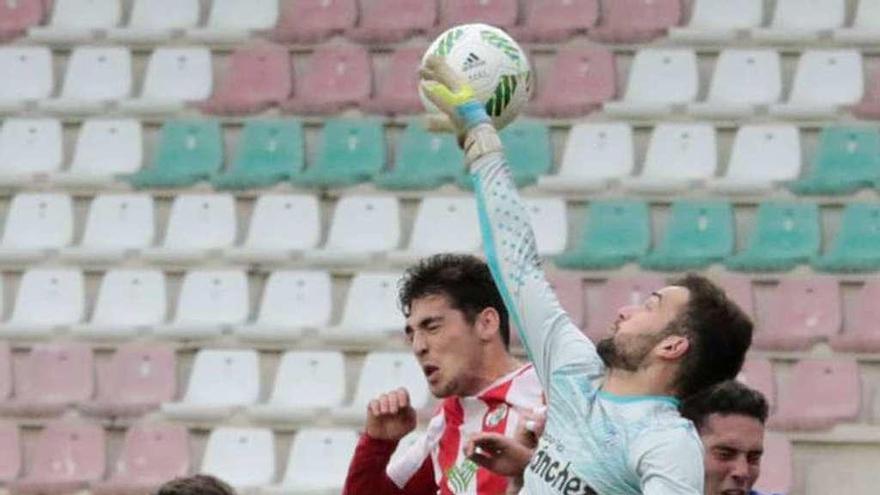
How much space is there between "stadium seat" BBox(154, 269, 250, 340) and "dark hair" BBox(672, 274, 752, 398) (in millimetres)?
5786

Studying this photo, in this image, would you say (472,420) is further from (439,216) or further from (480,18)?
(480,18)

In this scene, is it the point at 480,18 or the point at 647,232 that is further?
the point at 480,18

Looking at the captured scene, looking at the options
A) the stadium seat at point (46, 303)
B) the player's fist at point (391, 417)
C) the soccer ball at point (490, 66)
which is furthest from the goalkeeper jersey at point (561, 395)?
the stadium seat at point (46, 303)

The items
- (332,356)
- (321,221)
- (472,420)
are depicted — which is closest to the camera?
(472,420)


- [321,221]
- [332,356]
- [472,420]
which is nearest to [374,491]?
[472,420]

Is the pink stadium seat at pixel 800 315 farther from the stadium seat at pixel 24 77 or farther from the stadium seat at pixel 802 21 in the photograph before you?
the stadium seat at pixel 24 77

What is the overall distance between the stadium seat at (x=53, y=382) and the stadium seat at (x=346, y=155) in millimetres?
1166

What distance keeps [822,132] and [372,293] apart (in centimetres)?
187

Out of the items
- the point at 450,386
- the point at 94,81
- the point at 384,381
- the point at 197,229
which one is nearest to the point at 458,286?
the point at 450,386

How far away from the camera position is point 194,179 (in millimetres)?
10305

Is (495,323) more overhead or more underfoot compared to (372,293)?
more overhead

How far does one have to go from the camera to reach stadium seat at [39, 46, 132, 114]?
1074 centimetres

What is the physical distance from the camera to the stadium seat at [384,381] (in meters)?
9.11

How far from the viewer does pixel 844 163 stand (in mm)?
9633
